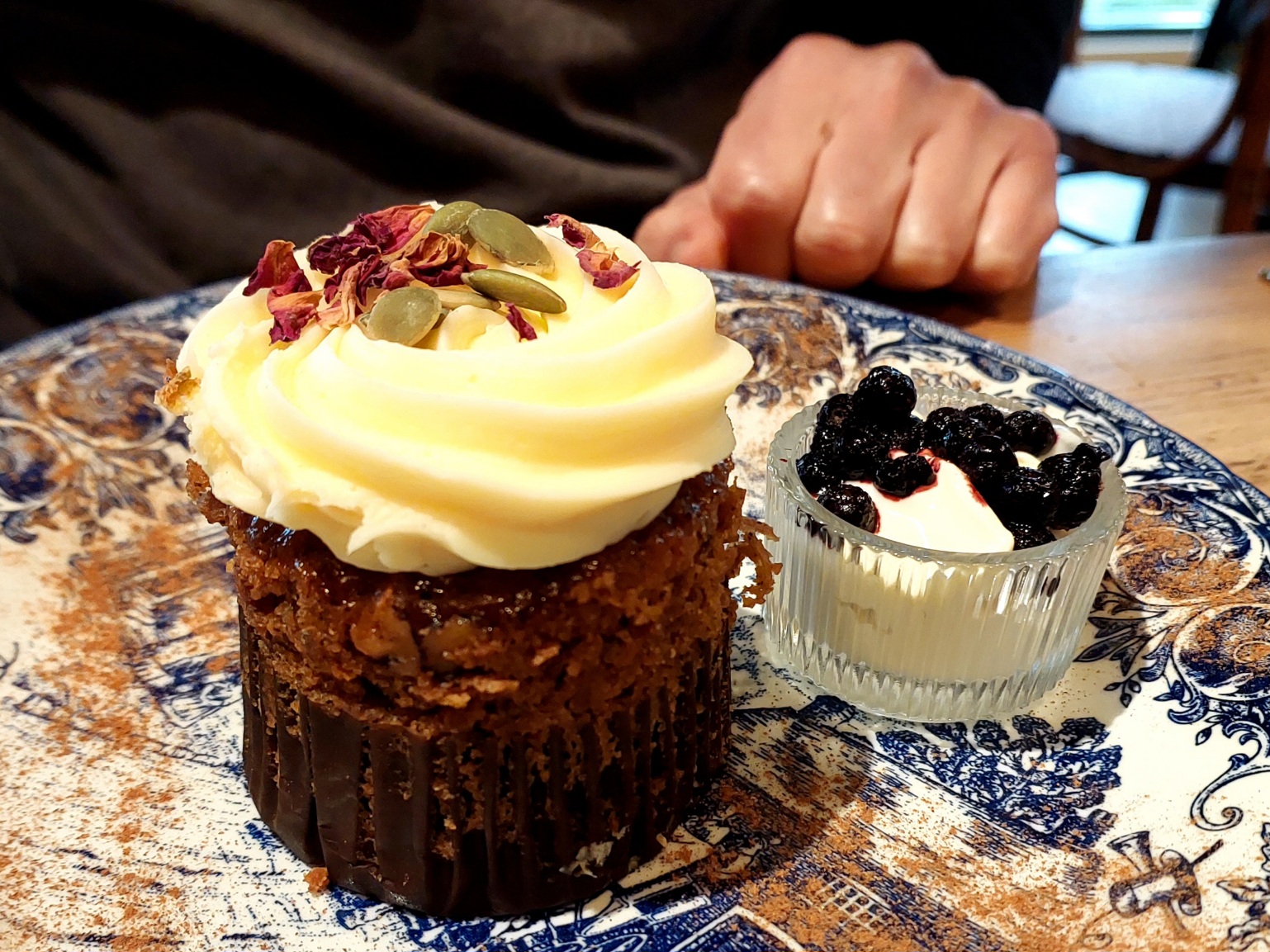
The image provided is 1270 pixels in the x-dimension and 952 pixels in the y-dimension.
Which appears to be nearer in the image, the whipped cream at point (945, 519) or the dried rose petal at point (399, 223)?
the dried rose petal at point (399, 223)

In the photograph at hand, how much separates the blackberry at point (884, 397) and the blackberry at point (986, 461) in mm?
131

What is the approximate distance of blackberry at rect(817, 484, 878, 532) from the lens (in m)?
1.64

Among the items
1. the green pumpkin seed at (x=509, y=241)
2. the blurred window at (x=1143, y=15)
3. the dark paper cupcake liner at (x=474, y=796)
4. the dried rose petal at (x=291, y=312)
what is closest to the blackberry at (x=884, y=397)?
the dark paper cupcake liner at (x=474, y=796)

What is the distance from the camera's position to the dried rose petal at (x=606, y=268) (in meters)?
1.38

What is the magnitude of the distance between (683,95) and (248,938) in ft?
8.16

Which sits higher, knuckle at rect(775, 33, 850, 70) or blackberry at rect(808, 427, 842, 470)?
knuckle at rect(775, 33, 850, 70)

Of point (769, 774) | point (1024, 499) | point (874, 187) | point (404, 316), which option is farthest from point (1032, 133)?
point (404, 316)

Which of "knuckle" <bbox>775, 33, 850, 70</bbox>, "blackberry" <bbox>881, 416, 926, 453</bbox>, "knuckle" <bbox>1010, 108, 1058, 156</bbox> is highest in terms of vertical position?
"knuckle" <bbox>775, 33, 850, 70</bbox>

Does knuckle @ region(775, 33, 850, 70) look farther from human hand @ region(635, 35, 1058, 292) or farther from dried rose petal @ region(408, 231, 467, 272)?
dried rose petal @ region(408, 231, 467, 272)

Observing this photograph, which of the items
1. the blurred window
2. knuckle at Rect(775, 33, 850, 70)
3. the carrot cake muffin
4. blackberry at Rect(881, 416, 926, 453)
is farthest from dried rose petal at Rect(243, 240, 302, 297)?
the blurred window

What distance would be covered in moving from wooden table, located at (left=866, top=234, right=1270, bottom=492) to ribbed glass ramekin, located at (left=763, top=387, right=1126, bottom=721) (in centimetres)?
73

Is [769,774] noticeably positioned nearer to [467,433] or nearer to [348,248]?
[467,433]

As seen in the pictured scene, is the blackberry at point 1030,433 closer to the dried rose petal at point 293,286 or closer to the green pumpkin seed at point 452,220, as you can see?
the green pumpkin seed at point 452,220

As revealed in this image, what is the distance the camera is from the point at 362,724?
132 centimetres
